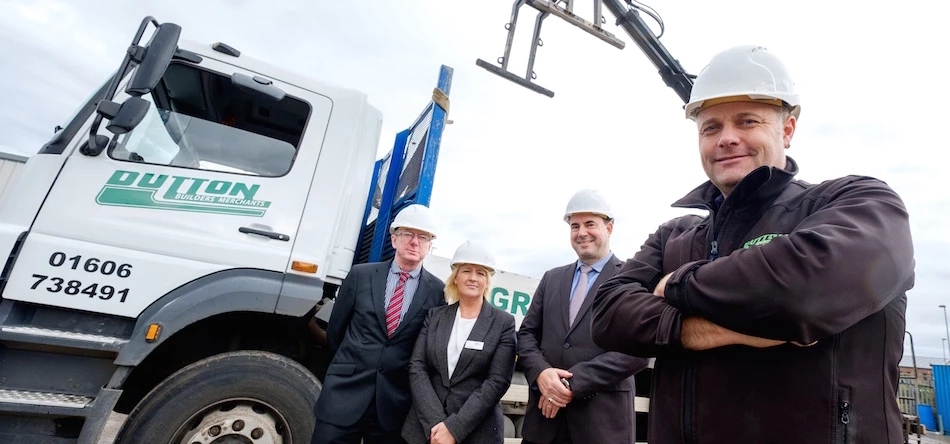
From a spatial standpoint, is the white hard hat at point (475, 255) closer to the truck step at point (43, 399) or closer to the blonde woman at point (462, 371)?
the blonde woman at point (462, 371)

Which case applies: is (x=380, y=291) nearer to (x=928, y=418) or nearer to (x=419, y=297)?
(x=419, y=297)

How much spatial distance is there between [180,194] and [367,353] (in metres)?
1.40

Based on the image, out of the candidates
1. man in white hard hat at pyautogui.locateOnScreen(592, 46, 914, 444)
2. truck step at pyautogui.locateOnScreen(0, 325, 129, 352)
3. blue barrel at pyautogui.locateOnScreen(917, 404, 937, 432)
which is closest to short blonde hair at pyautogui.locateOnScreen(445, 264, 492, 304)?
man in white hard hat at pyautogui.locateOnScreen(592, 46, 914, 444)

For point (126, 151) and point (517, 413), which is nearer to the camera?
point (126, 151)

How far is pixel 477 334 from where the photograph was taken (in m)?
2.33

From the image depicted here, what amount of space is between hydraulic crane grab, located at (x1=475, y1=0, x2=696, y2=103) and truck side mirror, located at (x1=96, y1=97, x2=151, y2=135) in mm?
3194

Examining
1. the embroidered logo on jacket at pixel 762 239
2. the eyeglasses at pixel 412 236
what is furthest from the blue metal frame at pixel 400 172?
the embroidered logo on jacket at pixel 762 239

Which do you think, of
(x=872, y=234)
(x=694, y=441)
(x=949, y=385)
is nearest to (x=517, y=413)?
(x=694, y=441)

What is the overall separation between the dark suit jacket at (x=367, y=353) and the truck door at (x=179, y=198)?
0.51 meters

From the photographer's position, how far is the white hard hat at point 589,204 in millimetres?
2504

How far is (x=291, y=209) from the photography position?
2.64m

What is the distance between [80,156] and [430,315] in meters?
2.08

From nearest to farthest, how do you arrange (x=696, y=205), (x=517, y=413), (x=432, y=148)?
(x=696, y=205), (x=432, y=148), (x=517, y=413)

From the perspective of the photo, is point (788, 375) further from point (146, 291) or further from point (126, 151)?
point (126, 151)
